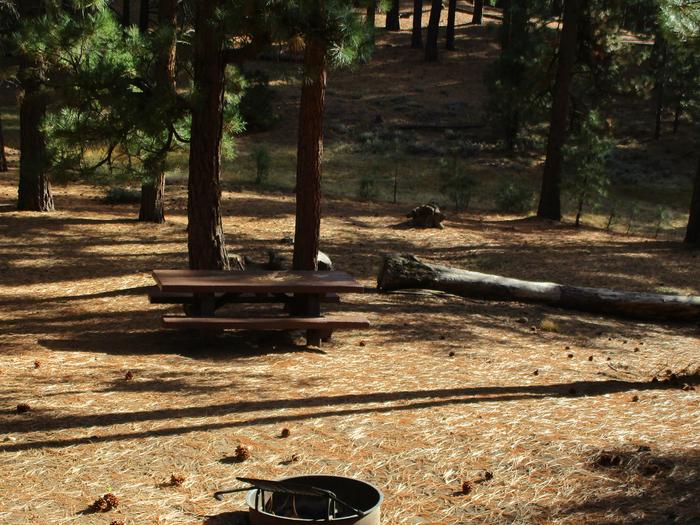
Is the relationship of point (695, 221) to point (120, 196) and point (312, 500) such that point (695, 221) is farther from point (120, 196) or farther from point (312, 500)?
point (312, 500)

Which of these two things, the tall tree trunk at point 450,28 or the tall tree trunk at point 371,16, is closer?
the tall tree trunk at point 371,16

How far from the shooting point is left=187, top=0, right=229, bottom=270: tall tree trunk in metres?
9.21

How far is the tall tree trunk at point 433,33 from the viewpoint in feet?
129

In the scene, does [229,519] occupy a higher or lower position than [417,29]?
lower

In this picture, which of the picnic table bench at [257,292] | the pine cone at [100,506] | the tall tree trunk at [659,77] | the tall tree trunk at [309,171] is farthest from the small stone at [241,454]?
the tall tree trunk at [659,77]

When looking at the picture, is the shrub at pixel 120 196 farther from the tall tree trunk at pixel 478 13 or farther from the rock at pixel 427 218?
the tall tree trunk at pixel 478 13

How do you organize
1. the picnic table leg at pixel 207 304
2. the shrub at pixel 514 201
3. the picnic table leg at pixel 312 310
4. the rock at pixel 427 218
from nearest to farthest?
1. the picnic table leg at pixel 207 304
2. the picnic table leg at pixel 312 310
3. the rock at pixel 427 218
4. the shrub at pixel 514 201

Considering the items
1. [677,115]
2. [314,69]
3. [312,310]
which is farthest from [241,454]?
[677,115]

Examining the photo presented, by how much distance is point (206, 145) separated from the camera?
935cm

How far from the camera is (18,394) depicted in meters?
6.66

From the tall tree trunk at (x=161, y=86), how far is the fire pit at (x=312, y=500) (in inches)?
211

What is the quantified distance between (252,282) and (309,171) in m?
1.81

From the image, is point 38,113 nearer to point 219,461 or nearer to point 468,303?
point 468,303

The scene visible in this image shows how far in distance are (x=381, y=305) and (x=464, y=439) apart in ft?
14.9
